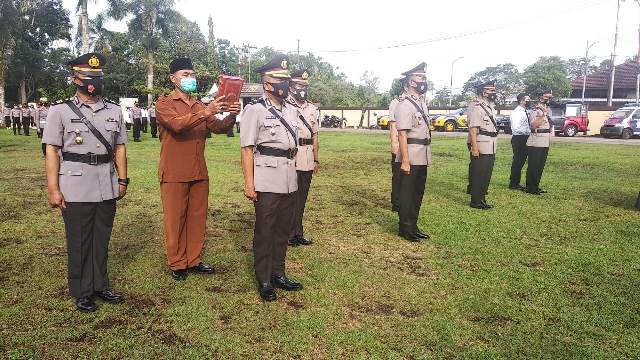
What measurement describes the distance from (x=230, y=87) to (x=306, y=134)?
2055 mm

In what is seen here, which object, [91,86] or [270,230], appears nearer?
[91,86]

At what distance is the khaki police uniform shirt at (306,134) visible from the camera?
5.49 metres

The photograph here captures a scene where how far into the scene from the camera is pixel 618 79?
1811 inches

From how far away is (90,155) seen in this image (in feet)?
11.8

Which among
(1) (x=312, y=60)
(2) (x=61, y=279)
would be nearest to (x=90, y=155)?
(2) (x=61, y=279)

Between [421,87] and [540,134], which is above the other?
[421,87]

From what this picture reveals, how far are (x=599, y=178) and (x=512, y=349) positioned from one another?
29.3ft

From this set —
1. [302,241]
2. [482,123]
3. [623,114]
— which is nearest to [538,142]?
[482,123]

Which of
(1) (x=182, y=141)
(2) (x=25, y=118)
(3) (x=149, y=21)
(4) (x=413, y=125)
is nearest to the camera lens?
(1) (x=182, y=141)

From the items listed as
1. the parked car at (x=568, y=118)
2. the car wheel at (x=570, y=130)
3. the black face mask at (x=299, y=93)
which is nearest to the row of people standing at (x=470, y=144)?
the black face mask at (x=299, y=93)

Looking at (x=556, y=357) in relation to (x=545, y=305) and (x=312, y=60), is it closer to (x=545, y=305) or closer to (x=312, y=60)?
(x=545, y=305)

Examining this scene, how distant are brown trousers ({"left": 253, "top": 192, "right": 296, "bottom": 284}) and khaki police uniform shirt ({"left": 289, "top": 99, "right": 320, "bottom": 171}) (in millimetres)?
1378

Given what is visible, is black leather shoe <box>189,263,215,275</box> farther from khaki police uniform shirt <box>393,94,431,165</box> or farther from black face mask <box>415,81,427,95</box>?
black face mask <box>415,81,427,95</box>

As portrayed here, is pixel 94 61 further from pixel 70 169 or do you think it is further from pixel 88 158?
pixel 70 169
